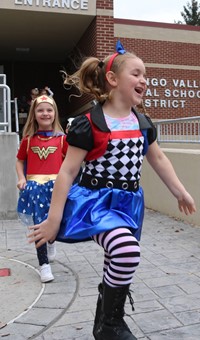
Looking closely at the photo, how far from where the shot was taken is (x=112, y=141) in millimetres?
2326

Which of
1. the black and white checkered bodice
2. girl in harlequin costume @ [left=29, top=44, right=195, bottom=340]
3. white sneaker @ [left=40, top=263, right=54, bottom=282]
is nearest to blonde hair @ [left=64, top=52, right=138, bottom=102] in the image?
girl in harlequin costume @ [left=29, top=44, right=195, bottom=340]

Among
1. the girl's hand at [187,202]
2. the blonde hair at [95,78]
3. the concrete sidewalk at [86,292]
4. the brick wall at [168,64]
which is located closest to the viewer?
the blonde hair at [95,78]

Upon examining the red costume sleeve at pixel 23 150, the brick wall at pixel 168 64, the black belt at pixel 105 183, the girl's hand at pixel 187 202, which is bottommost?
the girl's hand at pixel 187 202

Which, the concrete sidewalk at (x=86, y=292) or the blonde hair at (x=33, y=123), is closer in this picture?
the concrete sidewalk at (x=86, y=292)

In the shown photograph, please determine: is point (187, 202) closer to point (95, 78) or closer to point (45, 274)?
point (95, 78)

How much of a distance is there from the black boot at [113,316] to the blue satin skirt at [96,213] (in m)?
0.34

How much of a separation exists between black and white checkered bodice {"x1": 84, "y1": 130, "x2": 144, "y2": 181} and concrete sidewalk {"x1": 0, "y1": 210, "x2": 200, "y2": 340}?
1.17m

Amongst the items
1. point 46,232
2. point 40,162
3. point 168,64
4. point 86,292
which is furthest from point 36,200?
point 168,64

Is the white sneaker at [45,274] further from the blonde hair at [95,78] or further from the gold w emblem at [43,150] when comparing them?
the blonde hair at [95,78]

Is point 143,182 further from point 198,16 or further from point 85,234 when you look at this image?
point 198,16

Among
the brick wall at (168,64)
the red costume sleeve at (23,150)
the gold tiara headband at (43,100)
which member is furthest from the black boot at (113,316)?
the brick wall at (168,64)

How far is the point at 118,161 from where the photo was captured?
2355 mm

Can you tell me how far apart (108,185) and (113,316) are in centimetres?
76

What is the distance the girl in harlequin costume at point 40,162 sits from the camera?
3.85m
